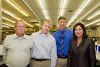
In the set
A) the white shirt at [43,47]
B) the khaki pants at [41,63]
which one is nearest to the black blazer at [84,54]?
the white shirt at [43,47]

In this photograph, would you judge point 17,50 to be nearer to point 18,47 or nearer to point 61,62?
point 18,47

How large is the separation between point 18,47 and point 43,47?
450mm

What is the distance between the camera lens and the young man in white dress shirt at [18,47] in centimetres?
293

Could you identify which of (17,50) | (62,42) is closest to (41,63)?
(17,50)

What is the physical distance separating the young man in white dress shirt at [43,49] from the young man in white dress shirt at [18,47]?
0.21 meters

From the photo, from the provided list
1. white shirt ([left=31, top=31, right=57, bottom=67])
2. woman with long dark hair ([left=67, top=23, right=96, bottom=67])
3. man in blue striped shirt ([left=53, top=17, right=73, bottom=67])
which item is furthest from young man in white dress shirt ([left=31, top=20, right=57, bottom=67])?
man in blue striped shirt ([left=53, top=17, right=73, bottom=67])

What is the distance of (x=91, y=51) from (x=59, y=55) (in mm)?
808

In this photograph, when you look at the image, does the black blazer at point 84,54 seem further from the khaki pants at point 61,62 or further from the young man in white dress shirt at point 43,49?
the khaki pants at point 61,62

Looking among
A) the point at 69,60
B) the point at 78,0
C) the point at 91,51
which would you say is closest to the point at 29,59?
the point at 69,60

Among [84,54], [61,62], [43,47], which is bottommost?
[61,62]

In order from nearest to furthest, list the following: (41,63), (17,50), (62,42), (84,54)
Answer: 1. (17,50)
2. (84,54)
3. (41,63)
4. (62,42)

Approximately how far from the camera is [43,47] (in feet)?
10.5

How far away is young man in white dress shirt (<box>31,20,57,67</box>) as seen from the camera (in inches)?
125

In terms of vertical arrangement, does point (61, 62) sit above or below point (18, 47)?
below
